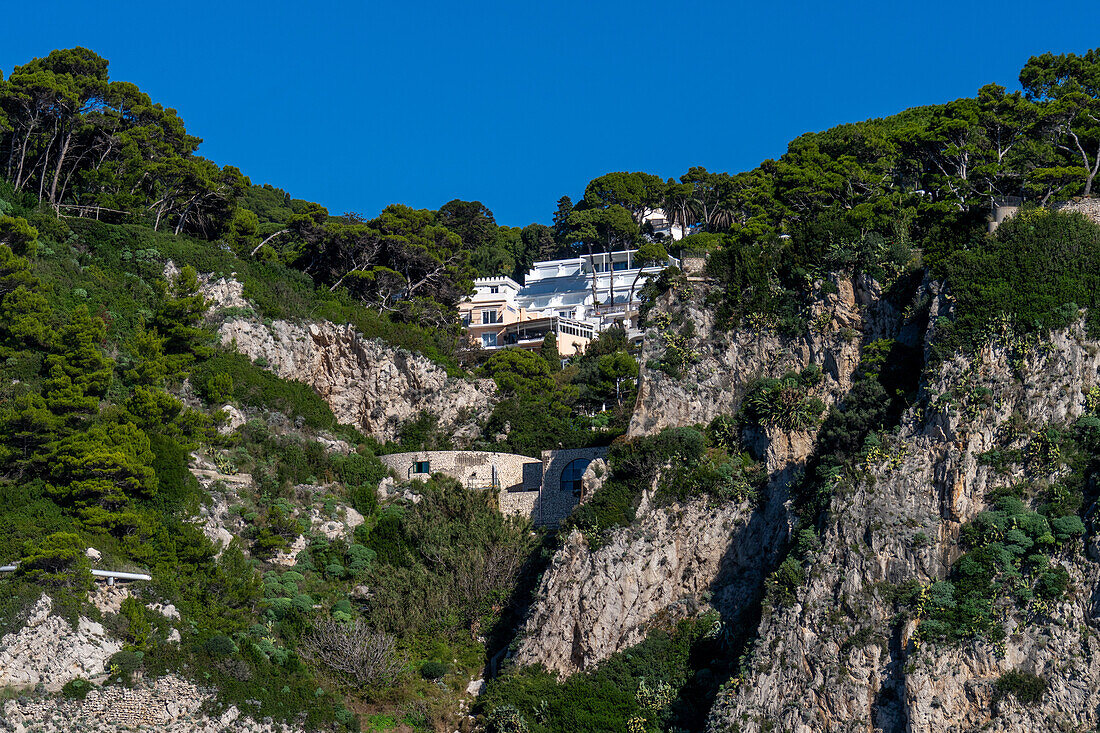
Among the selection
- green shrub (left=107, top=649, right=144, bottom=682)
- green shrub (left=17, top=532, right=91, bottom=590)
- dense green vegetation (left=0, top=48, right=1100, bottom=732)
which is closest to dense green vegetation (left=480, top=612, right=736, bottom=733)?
dense green vegetation (left=0, top=48, right=1100, bottom=732)

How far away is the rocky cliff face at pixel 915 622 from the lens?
4034 centimetres

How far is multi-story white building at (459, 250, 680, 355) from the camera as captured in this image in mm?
90625

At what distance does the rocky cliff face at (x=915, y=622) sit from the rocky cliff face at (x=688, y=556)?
14.8 ft

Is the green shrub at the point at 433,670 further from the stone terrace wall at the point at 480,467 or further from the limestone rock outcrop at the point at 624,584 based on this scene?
the stone terrace wall at the point at 480,467

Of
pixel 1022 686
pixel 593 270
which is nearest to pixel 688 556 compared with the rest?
pixel 1022 686

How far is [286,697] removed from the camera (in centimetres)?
4847

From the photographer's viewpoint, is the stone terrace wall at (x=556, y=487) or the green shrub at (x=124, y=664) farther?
the stone terrace wall at (x=556, y=487)

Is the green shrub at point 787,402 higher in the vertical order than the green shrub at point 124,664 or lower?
higher

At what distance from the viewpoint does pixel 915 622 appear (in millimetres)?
41906

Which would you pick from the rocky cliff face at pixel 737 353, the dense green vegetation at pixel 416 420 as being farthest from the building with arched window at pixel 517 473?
the rocky cliff face at pixel 737 353

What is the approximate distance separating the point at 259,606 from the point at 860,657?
21528 mm

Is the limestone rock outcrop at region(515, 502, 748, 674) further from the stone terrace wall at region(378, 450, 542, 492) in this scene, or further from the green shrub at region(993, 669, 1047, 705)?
the green shrub at region(993, 669, 1047, 705)

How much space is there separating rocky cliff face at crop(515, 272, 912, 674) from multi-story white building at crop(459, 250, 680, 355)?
36.2 m

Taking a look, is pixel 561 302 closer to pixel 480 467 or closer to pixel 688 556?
pixel 480 467
